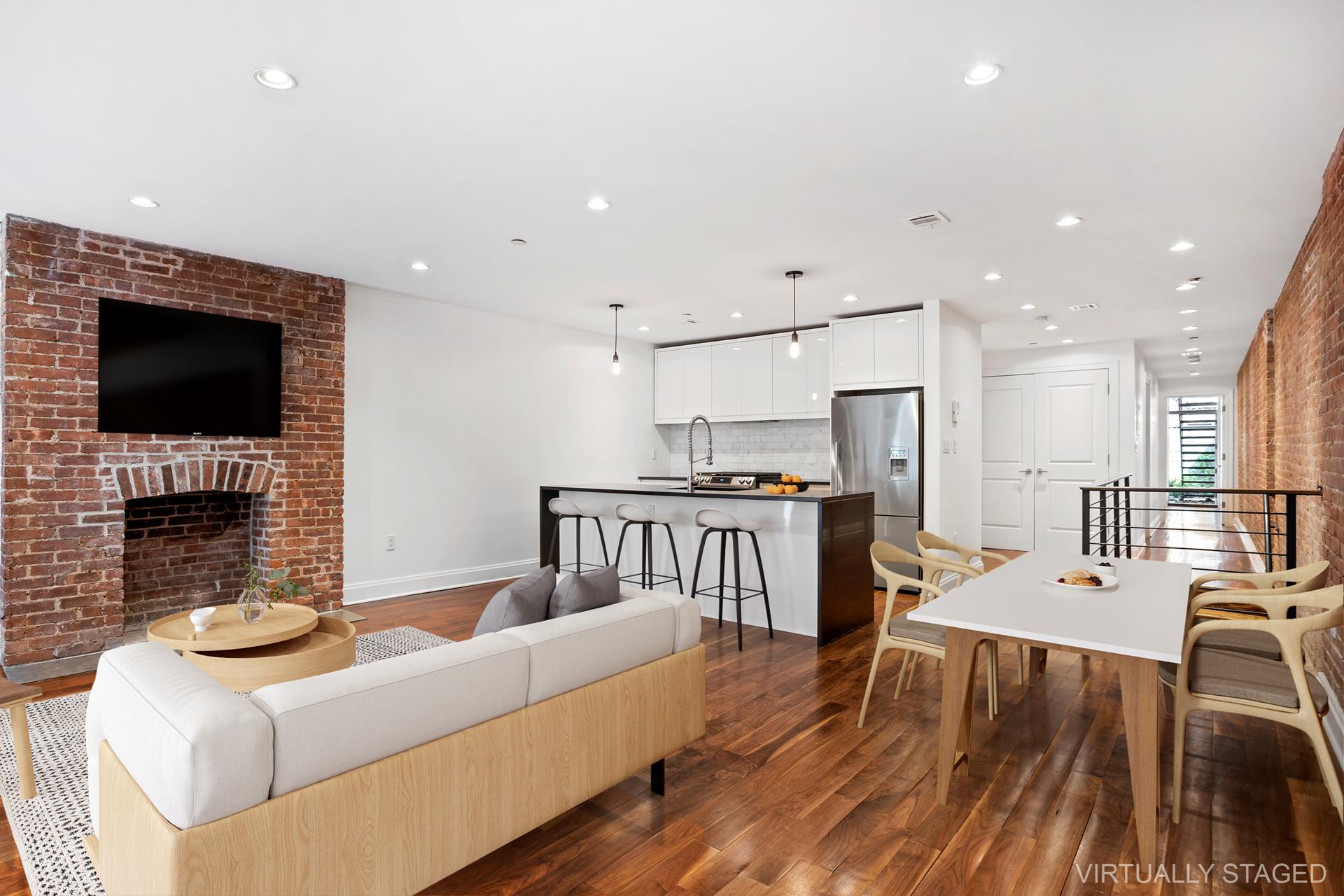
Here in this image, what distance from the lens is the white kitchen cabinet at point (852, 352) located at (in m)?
6.39

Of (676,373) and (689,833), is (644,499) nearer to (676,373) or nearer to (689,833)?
(676,373)

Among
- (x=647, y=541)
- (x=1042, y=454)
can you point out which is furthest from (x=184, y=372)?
(x=1042, y=454)

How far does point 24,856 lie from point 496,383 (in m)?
4.84

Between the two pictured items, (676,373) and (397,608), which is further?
(676,373)

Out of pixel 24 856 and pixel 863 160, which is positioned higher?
pixel 863 160

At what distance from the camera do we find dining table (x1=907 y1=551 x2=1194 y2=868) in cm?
209

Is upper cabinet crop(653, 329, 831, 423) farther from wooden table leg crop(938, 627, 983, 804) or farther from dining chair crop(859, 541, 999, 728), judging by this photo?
wooden table leg crop(938, 627, 983, 804)

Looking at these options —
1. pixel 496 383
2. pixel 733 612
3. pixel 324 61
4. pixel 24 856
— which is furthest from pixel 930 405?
pixel 24 856

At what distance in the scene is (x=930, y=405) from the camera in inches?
236

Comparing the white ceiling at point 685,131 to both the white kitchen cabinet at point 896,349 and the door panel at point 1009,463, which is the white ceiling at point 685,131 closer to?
the white kitchen cabinet at point 896,349

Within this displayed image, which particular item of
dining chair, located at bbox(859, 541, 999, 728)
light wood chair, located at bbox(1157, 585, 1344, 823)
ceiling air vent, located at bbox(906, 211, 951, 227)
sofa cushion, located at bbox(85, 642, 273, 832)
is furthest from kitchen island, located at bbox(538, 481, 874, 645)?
sofa cushion, located at bbox(85, 642, 273, 832)

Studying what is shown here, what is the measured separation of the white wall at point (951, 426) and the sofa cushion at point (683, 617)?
402 centimetres

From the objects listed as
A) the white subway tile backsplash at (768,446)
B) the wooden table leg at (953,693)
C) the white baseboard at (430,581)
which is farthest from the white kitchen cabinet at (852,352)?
the wooden table leg at (953,693)

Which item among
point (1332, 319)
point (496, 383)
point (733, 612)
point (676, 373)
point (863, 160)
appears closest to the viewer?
point (863, 160)
